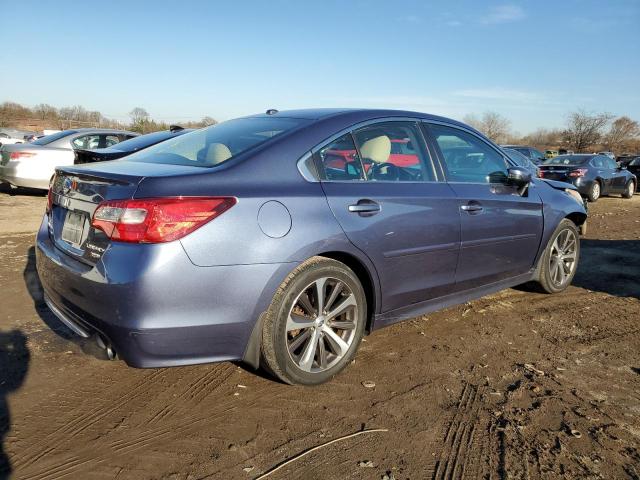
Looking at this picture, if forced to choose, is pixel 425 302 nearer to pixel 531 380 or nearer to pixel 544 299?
pixel 531 380

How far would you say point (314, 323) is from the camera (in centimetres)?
298

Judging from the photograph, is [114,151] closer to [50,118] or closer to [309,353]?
[309,353]

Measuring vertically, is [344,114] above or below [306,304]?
above

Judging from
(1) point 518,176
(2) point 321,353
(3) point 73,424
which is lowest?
(3) point 73,424

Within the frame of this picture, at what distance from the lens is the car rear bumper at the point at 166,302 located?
2395mm

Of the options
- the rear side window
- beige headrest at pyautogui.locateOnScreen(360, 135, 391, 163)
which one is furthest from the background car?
the rear side window

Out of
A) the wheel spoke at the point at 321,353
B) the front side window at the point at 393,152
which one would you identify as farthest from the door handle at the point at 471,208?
the wheel spoke at the point at 321,353

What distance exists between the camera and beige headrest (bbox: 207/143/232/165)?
2.95 m

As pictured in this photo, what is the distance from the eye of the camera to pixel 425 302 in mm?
3592

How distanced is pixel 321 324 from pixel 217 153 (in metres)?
1.18

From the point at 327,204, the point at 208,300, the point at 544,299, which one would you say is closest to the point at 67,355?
the point at 208,300

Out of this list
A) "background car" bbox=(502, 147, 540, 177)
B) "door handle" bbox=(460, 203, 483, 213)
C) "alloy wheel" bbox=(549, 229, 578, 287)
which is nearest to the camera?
"door handle" bbox=(460, 203, 483, 213)

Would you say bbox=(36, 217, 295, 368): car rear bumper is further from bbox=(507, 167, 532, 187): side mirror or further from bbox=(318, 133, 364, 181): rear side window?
bbox=(507, 167, 532, 187): side mirror

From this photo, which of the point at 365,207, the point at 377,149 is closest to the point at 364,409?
the point at 365,207
